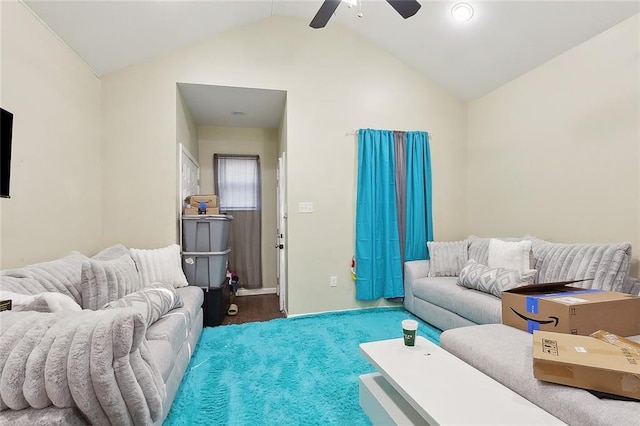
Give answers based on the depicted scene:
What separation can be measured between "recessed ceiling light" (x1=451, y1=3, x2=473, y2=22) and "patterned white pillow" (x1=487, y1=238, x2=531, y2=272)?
2.11m

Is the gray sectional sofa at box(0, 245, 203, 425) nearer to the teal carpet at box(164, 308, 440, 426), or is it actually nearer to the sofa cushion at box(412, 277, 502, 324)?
the teal carpet at box(164, 308, 440, 426)

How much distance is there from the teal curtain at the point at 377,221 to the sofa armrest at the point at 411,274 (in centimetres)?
9

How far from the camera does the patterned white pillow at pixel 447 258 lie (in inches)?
132

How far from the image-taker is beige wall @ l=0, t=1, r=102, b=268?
1.81 m

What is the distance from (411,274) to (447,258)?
43 centimetres

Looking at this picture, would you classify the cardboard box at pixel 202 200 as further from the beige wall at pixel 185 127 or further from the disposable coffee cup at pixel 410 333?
the disposable coffee cup at pixel 410 333

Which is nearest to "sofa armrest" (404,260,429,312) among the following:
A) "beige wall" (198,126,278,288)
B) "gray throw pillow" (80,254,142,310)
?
"beige wall" (198,126,278,288)

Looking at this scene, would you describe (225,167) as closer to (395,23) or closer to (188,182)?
(188,182)

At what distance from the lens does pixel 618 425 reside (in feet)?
3.44

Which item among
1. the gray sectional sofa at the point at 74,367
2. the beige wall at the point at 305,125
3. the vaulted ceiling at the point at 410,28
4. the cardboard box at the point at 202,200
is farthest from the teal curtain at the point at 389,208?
the gray sectional sofa at the point at 74,367

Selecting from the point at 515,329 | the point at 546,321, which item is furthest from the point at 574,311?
the point at 515,329

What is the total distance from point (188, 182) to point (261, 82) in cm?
147

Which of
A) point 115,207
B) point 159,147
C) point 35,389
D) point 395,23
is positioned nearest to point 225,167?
point 159,147

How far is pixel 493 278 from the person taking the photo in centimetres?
258
